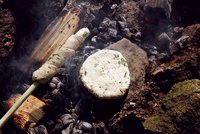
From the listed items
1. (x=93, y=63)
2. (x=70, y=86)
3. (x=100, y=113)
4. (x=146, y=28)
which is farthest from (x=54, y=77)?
(x=146, y=28)

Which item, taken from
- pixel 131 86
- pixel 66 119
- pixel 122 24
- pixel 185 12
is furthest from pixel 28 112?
pixel 185 12

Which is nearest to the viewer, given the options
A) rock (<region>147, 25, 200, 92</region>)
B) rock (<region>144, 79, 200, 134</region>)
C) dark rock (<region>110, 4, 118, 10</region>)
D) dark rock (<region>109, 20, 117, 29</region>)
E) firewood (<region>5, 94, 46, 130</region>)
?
rock (<region>144, 79, 200, 134</region>)

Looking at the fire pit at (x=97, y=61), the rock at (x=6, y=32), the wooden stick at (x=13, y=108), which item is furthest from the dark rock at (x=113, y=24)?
the wooden stick at (x=13, y=108)

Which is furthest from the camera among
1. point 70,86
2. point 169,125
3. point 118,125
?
point 70,86

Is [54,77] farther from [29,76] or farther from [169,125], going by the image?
[169,125]

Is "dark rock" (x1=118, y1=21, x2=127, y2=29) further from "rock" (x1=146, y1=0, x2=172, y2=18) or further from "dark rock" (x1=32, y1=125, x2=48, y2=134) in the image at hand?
"dark rock" (x1=32, y1=125, x2=48, y2=134)

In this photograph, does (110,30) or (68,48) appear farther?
(110,30)

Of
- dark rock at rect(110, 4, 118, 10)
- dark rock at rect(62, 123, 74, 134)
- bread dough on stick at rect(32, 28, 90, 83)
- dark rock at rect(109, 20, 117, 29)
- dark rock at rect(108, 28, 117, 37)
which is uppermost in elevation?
dark rock at rect(110, 4, 118, 10)

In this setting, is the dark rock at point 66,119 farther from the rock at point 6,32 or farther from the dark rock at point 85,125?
the rock at point 6,32

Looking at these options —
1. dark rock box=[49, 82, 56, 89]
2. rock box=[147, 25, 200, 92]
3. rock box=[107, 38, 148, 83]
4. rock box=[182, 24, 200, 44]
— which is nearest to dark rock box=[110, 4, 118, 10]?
rock box=[107, 38, 148, 83]
